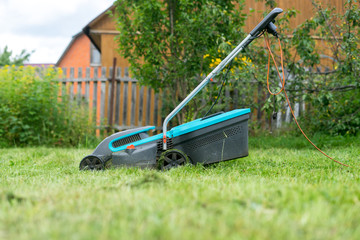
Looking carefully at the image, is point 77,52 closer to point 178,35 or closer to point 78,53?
point 78,53

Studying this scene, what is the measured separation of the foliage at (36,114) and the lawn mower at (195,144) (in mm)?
3741

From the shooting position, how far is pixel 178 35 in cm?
598

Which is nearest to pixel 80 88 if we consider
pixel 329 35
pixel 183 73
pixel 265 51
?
pixel 183 73

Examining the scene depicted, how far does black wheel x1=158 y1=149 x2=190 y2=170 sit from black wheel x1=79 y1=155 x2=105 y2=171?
0.59 metres

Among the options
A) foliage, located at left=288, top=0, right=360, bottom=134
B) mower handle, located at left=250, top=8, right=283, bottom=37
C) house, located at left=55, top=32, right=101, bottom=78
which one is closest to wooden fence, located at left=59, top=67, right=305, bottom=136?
foliage, located at left=288, top=0, right=360, bottom=134

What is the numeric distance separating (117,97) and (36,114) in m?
1.94

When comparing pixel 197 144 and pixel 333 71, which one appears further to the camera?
pixel 333 71

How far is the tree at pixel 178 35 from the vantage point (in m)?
5.56

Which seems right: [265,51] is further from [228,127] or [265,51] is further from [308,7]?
[308,7]

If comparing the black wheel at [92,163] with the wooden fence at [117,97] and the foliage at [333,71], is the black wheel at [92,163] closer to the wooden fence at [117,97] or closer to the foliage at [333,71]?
the foliage at [333,71]

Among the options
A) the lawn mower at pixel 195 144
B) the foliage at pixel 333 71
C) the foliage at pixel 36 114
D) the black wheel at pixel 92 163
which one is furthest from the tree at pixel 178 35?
the black wheel at pixel 92 163

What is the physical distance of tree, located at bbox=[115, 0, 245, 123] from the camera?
219 inches

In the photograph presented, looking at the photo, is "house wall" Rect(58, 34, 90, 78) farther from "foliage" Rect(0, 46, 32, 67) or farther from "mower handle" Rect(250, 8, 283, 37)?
"mower handle" Rect(250, 8, 283, 37)

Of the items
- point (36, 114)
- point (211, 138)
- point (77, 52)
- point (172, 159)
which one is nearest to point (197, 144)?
point (211, 138)
